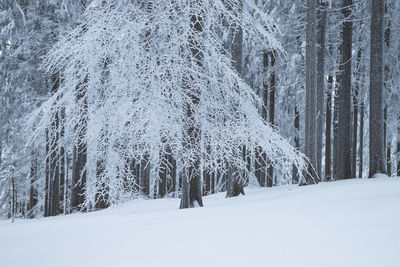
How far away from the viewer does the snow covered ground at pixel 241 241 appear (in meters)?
2.86

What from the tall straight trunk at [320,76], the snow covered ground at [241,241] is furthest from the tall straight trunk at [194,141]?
the tall straight trunk at [320,76]

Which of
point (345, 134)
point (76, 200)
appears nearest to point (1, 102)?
point (76, 200)

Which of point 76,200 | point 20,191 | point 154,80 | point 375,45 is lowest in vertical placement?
point 20,191

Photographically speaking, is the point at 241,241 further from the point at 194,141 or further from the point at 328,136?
the point at 328,136

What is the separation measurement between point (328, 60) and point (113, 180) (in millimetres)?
13025

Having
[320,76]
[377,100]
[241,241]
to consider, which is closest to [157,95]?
[241,241]

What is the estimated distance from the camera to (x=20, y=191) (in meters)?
32.0

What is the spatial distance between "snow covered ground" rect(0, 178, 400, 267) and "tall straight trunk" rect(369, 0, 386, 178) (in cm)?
502

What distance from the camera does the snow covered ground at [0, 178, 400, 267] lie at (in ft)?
9.37

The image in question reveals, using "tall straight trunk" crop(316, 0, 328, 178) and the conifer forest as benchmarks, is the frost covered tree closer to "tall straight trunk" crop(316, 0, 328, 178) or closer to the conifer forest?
the conifer forest

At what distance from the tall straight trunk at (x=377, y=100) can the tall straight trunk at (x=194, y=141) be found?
17.6ft

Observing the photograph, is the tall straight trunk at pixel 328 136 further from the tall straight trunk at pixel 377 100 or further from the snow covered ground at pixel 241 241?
the snow covered ground at pixel 241 241

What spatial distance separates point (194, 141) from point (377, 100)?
5942mm

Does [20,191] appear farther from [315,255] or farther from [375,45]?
[315,255]
